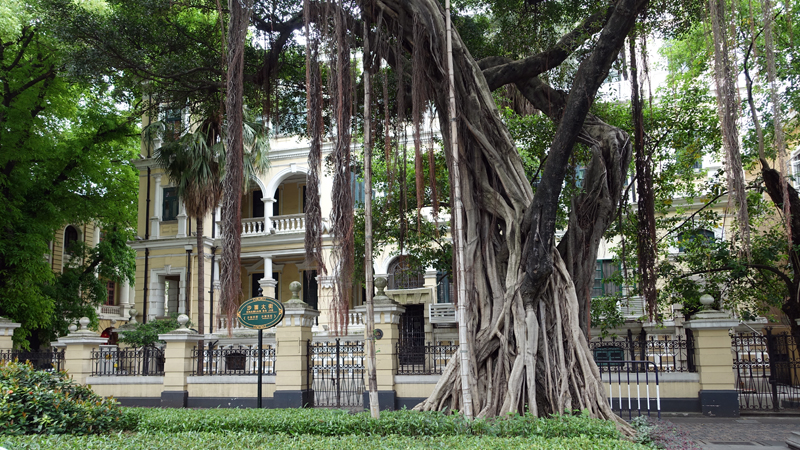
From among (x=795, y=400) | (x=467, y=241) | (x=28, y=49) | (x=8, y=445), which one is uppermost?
(x=28, y=49)

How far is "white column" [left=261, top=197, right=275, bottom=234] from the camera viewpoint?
2425cm

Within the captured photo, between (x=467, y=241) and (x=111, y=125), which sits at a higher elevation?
(x=111, y=125)

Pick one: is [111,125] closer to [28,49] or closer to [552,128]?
[28,49]

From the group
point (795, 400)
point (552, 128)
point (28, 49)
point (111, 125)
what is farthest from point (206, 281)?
point (795, 400)

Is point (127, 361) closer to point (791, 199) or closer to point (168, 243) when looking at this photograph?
point (168, 243)

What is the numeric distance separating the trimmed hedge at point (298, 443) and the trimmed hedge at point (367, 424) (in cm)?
41

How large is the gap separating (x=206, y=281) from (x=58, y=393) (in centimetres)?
1689

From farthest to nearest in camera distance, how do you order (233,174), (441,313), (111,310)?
(111,310) < (441,313) < (233,174)

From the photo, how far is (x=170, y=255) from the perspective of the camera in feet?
79.8

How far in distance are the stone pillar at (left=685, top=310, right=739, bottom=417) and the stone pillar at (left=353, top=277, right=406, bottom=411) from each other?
19.6 ft

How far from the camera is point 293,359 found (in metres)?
12.6

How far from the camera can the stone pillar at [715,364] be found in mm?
11242

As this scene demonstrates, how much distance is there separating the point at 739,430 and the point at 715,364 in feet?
5.88

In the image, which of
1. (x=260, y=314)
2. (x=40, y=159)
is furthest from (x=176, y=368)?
(x=40, y=159)
